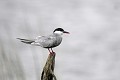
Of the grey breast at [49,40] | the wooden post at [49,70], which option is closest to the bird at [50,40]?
the grey breast at [49,40]

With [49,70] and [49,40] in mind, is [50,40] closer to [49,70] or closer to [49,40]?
[49,40]

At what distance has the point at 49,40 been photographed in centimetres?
139

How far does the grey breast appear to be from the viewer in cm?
136

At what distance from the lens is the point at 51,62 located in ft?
3.83

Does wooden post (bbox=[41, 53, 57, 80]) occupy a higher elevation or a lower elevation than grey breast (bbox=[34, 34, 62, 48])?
lower

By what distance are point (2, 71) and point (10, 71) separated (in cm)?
4

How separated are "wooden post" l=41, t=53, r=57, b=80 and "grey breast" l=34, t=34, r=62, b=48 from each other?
18 cm

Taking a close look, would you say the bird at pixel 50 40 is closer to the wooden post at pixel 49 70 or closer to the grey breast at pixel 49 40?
the grey breast at pixel 49 40

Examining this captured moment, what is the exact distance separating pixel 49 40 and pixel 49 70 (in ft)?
1.07

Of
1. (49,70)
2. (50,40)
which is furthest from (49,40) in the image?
(49,70)

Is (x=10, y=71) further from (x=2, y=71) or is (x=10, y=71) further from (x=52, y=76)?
(x=52, y=76)

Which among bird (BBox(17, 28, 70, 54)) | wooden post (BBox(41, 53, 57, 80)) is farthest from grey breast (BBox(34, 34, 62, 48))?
wooden post (BBox(41, 53, 57, 80))

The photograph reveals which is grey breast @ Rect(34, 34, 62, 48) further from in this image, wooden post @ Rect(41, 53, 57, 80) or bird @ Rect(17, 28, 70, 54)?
wooden post @ Rect(41, 53, 57, 80)

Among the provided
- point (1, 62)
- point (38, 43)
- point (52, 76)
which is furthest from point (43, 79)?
point (1, 62)
